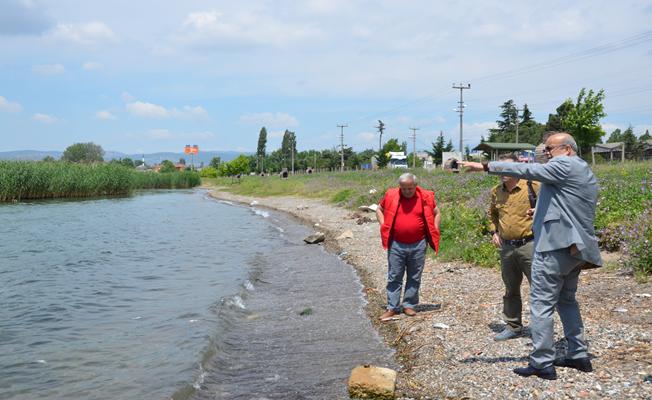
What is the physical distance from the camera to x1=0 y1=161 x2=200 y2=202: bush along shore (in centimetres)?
4162

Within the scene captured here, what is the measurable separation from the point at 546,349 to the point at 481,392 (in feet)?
2.37

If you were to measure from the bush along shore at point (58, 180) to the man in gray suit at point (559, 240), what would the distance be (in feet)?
141

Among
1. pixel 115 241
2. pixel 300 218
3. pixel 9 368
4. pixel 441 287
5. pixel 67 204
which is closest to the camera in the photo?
pixel 9 368

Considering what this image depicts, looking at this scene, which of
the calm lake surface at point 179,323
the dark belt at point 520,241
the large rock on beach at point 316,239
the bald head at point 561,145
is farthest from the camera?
the large rock on beach at point 316,239

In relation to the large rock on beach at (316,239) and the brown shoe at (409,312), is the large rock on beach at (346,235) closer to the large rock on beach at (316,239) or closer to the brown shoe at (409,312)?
the large rock on beach at (316,239)

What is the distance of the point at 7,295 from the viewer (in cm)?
1239

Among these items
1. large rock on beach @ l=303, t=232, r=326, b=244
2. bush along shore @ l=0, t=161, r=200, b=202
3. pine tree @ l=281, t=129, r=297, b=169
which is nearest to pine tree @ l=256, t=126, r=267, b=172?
pine tree @ l=281, t=129, r=297, b=169

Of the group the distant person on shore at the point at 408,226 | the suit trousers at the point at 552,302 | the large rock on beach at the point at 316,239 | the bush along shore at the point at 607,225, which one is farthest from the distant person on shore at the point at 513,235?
the large rock on beach at the point at 316,239

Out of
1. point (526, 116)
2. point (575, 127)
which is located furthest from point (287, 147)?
point (575, 127)

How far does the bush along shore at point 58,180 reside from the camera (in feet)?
137

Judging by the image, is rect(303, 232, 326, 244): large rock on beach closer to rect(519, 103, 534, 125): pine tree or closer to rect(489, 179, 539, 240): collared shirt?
rect(489, 179, 539, 240): collared shirt

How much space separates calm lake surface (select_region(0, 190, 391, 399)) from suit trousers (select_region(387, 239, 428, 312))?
75 centimetres

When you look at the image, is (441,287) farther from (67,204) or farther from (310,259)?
(67,204)

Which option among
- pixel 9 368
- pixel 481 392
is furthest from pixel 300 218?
pixel 481 392
